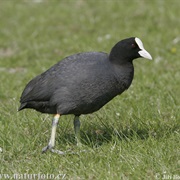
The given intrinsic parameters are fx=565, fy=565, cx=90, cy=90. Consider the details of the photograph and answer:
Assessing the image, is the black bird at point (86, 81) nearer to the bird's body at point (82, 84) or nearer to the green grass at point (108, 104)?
the bird's body at point (82, 84)

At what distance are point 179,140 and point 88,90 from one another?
999mm

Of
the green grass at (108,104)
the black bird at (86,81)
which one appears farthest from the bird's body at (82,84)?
the green grass at (108,104)

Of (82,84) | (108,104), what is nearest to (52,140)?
(82,84)

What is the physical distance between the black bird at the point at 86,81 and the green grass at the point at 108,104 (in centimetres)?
39

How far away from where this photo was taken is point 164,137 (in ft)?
18.3

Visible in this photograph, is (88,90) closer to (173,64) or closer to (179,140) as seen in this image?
(179,140)

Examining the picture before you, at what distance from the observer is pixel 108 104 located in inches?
277

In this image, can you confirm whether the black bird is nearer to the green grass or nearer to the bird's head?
the bird's head

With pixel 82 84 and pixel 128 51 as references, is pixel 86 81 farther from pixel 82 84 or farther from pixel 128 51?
pixel 128 51

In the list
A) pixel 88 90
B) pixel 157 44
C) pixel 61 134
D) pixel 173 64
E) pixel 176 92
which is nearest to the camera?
pixel 88 90

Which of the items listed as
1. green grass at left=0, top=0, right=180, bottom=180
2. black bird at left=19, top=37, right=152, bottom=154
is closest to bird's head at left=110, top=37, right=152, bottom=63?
black bird at left=19, top=37, right=152, bottom=154

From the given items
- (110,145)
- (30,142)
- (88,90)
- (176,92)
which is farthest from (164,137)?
(176,92)

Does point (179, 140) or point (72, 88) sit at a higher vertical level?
point (72, 88)

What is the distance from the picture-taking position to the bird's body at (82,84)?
18.1 ft
